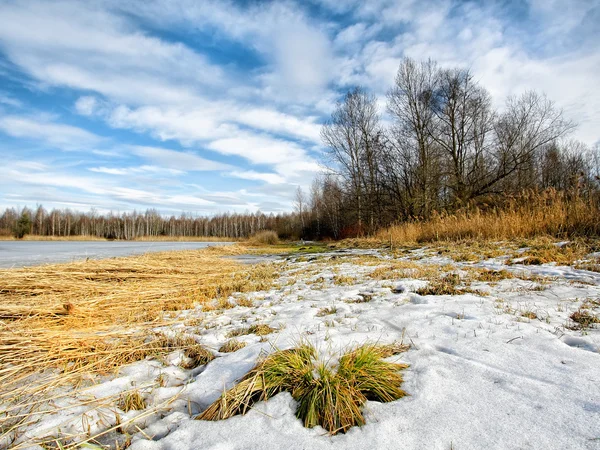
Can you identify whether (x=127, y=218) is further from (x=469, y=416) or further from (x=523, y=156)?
(x=469, y=416)

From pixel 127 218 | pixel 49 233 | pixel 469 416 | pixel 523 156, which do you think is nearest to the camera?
pixel 469 416

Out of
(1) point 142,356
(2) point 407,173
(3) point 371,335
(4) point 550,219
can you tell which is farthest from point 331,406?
(2) point 407,173

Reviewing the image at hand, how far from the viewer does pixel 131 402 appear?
1.40m

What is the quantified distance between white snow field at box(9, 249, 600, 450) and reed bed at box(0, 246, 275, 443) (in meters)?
0.16

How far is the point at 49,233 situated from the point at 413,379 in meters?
87.5

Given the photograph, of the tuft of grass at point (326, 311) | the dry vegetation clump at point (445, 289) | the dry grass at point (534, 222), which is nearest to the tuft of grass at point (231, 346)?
the tuft of grass at point (326, 311)

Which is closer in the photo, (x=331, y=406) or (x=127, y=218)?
(x=331, y=406)

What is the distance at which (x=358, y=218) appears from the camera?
22.5 m

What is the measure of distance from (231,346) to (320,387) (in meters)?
0.94

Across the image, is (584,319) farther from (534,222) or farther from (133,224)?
(133,224)

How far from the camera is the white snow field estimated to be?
1029mm

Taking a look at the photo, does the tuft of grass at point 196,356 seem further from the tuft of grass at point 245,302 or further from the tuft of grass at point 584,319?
the tuft of grass at point 584,319

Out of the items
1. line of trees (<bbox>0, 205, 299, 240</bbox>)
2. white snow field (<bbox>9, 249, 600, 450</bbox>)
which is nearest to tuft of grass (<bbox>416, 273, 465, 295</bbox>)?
white snow field (<bbox>9, 249, 600, 450</bbox>)

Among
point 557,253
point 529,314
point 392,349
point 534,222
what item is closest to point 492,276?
point 529,314
